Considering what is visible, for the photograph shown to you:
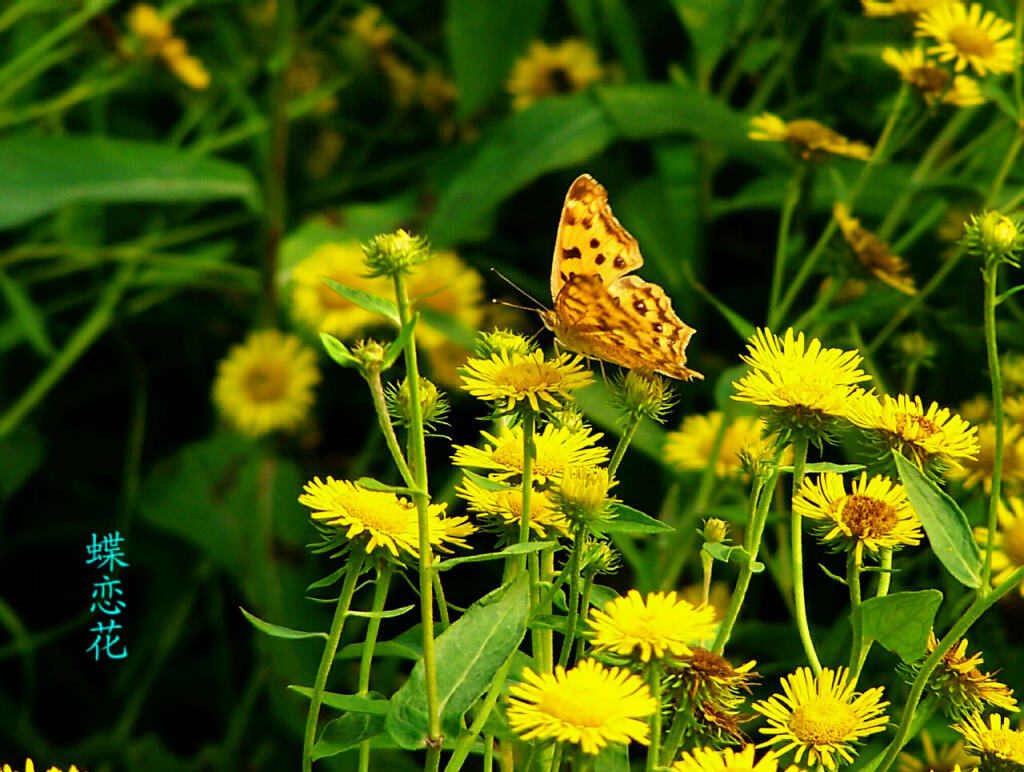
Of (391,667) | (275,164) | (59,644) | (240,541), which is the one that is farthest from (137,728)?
(275,164)

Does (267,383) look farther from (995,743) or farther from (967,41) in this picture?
(995,743)

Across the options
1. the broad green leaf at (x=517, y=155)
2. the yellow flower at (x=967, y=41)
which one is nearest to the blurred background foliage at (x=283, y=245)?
the broad green leaf at (x=517, y=155)

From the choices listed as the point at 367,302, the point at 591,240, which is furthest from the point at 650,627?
the point at 591,240

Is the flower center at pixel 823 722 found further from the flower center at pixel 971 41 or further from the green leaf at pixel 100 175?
the green leaf at pixel 100 175

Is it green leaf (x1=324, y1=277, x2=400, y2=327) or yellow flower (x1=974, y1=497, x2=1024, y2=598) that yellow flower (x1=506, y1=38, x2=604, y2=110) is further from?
green leaf (x1=324, y1=277, x2=400, y2=327)

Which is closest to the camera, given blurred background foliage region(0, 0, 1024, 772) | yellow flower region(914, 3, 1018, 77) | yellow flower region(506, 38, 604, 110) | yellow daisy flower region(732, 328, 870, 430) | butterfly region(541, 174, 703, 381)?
yellow daisy flower region(732, 328, 870, 430)

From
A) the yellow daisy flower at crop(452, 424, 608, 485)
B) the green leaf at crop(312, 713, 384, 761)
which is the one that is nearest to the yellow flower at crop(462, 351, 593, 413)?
the yellow daisy flower at crop(452, 424, 608, 485)
